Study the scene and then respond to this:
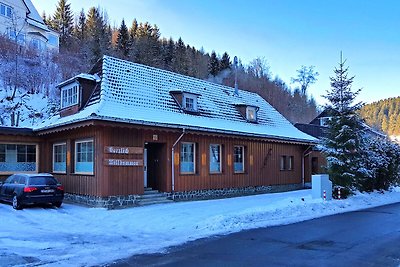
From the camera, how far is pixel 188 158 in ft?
64.3

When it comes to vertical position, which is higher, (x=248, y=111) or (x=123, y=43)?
(x=123, y=43)

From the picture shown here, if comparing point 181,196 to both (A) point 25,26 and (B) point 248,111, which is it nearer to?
(B) point 248,111

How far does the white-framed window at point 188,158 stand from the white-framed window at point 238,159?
3.16 m

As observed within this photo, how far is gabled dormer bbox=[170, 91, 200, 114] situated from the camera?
2066 cm

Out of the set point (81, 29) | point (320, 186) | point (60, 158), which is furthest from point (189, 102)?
point (81, 29)

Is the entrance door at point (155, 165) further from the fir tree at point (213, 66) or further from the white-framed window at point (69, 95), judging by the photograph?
the fir tree at point (213, 66)

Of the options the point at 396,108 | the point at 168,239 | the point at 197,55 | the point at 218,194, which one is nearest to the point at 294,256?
the point at 168,239

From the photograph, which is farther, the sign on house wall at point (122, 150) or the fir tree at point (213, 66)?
the fir tree at point (213, 66)

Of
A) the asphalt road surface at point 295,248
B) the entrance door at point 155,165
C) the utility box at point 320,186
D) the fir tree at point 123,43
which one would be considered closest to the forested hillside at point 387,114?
the fir tree at point 123,43

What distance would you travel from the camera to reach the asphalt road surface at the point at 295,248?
756cm

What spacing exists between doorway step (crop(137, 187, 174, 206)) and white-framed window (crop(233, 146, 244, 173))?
5.39m

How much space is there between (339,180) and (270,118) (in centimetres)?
821

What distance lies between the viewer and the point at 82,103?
18.3 metres

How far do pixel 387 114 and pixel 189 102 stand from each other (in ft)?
244
